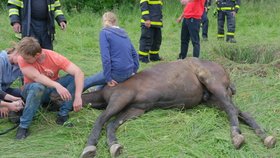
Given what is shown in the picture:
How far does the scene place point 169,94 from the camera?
4.74m

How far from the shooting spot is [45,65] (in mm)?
4578

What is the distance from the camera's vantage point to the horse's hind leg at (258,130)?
4062 millimetres

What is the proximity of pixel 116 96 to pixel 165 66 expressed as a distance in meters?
0.84

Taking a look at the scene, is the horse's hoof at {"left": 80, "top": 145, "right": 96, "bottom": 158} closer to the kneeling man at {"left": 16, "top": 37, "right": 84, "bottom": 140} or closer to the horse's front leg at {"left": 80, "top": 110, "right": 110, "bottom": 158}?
the horse's front leg at {"left": 80, "top": 110, "right": 110, "bottom": 158}

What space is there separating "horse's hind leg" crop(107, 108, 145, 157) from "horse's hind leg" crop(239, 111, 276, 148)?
3.79 feet

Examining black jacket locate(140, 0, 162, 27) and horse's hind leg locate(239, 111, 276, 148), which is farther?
black jacket locate(140, 0, 162, 27)

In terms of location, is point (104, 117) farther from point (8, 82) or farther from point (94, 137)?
point (8, 82)

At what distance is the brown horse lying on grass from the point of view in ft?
14.5

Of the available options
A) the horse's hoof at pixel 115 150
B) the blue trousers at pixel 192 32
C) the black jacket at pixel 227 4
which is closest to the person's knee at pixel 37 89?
the horse's hoof at pixel 115 150

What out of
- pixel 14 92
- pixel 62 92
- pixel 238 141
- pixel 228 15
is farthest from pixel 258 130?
pixel 228 15

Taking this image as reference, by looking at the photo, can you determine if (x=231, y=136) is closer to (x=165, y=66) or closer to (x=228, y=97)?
(x=228, y=97)

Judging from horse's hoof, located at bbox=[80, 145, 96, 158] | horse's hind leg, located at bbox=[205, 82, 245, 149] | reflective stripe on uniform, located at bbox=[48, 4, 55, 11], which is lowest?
horse's hoof, located at bbox=[80, 145, 96, 158]

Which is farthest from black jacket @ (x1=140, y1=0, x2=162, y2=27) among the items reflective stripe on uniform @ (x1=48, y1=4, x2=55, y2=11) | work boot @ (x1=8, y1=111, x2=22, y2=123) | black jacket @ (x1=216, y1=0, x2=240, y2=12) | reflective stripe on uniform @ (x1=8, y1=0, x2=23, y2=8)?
work boot @ (x1=8, y1=111, x2=22, y2=123)

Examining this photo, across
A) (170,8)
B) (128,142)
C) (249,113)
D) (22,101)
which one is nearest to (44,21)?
(22,101)
